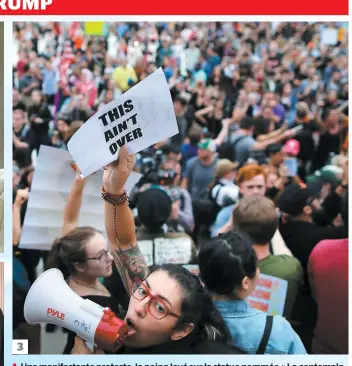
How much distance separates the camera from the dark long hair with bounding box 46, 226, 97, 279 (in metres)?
2.64

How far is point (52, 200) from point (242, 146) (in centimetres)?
201

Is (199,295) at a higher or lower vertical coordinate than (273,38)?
lower

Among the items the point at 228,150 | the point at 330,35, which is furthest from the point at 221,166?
the point at 330,35

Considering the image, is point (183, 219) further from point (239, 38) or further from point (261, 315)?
point (239, 38)

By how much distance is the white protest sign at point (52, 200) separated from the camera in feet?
8.86

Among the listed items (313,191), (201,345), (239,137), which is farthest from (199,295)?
(239,137)

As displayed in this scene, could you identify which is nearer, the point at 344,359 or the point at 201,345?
the point at 201,345

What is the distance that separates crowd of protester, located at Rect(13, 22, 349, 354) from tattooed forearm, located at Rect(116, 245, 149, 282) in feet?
0.28

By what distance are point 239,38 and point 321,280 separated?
8.45 ft
